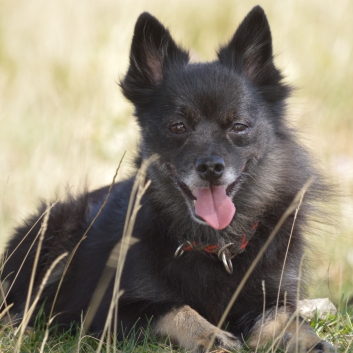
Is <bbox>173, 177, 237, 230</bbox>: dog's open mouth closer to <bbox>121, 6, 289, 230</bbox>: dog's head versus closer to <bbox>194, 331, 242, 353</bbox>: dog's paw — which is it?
<bbox>121, 6, 289, 230</bbox>: dog's head

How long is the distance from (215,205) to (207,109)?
625mm

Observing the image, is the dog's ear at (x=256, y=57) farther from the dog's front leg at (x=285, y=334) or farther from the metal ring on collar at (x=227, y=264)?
the dog's front leg at (x=285, y=334)

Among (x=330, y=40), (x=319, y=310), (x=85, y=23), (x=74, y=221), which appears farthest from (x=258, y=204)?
(x=85, y=23)

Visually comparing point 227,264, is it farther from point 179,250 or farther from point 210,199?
point 210,199

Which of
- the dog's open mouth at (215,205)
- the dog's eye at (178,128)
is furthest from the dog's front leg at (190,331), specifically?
the dog's eye at (178,128)

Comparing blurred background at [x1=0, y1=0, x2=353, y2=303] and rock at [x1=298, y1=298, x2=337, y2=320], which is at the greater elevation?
blurred background at [x1=0, y1=0, x2=353, y2=303]

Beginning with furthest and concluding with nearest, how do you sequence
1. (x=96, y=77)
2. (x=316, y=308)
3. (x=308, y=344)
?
(x=96, y=77) < (x=316, y=308) < (x=308, y=344)

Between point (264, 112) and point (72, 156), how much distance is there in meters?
4.62

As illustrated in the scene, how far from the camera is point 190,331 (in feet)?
13.2

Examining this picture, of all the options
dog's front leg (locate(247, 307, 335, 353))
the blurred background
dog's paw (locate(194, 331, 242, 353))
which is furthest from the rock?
the blurred background

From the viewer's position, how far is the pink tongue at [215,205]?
14.0 feet

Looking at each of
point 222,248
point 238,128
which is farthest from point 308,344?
point 238,128

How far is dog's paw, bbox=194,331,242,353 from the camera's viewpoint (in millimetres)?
3922

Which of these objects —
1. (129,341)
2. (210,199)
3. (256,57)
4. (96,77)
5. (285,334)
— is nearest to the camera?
(285,334)
